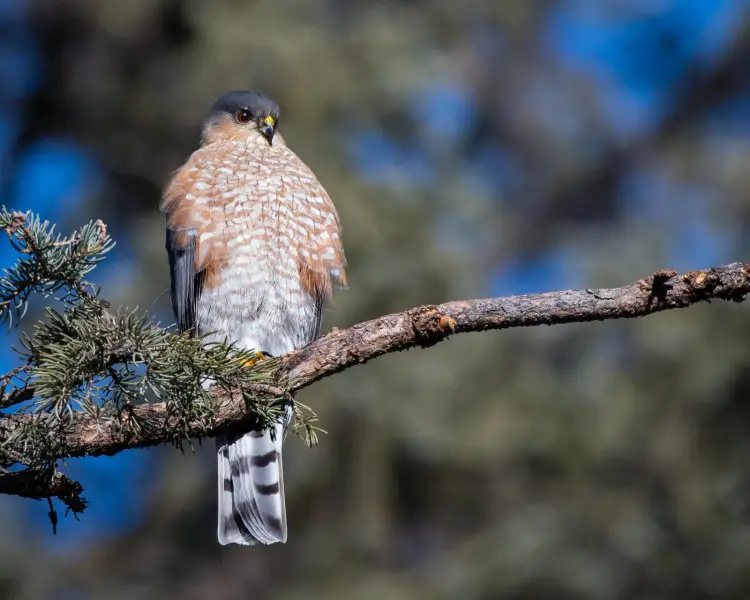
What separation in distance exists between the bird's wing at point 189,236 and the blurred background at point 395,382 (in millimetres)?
2821

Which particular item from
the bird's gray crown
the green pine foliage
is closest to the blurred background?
the bird's gray crown

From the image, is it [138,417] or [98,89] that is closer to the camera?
[138,417]

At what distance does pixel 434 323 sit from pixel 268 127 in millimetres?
2079

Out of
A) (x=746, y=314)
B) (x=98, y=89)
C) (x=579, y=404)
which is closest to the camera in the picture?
(x=746, y=314)

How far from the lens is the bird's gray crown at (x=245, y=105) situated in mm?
4414

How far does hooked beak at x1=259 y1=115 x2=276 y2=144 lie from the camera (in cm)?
430

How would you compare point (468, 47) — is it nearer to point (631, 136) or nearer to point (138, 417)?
point (631, 136)

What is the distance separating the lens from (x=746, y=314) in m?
7.14

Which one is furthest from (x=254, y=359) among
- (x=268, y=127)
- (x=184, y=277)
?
(x=268, y=127)

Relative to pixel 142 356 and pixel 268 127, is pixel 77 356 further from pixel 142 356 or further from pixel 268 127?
pixel 268 127

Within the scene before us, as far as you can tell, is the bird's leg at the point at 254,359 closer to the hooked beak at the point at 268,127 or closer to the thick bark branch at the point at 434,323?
the thick bark branch at the point at 434,323

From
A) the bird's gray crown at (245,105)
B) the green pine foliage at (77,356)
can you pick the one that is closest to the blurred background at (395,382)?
the bird's gray crown at (245,105)

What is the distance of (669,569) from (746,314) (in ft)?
6.75

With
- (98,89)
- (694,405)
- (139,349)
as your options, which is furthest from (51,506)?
(98,89)
